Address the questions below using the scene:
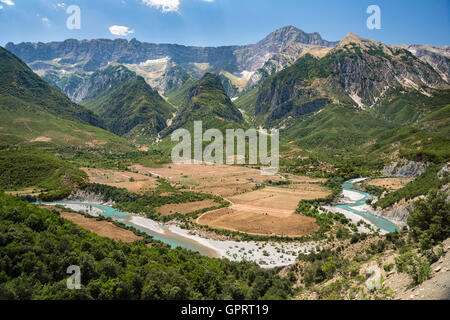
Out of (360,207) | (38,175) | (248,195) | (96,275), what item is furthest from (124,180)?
(96,275)

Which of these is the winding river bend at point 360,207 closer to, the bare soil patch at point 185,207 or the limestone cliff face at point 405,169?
the limestone cliff face at point 405,169

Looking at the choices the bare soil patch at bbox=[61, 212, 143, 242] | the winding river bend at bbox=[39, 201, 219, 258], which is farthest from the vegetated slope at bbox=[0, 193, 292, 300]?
the bare soil patch at bbox=[61, 212, 143, 242]

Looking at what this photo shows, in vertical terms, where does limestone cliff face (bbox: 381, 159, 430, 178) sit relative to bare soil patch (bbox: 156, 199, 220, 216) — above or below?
above

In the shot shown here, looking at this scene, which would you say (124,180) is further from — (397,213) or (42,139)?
(42,139)

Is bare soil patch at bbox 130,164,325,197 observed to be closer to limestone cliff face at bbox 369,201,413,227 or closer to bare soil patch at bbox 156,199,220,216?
bare soil patch at bbox 156,199,220,216

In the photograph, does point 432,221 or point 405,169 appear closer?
point 432,221
